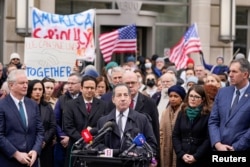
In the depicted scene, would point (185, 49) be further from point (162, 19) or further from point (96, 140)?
point (96, 140)

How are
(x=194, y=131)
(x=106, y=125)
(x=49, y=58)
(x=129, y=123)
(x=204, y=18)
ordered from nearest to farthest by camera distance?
(x=106, y=125) → (x=129, y=123) → (x=194, y=131) → (x=49, y=58) → (x=204, y=18)

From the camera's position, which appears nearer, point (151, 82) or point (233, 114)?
point (233, 114)

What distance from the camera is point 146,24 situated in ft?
75.8

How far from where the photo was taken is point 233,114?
10.2 m

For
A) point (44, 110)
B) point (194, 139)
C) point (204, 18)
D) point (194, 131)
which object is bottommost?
point (194, 139)

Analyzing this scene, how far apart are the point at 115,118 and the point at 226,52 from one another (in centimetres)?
1412

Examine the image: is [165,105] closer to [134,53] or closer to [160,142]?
[160,142]

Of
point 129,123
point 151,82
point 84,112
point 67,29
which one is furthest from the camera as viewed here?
point 67,29

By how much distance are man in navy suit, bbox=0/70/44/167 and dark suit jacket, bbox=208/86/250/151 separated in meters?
2.16

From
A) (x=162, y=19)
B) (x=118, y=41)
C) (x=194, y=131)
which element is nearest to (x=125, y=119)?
(x=194, y=131)

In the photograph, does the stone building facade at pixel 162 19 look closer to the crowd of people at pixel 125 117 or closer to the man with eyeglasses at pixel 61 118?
the man with eyeglasses at pixel 61 118

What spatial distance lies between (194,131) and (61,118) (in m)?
2.29

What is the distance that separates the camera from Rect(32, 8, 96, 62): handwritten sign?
1700cm

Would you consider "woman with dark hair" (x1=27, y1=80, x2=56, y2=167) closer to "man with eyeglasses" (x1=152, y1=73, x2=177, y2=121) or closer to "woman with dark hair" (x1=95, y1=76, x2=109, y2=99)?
"woman with dark hair" (x1=95, y1=76, x2=109, y2=99)
